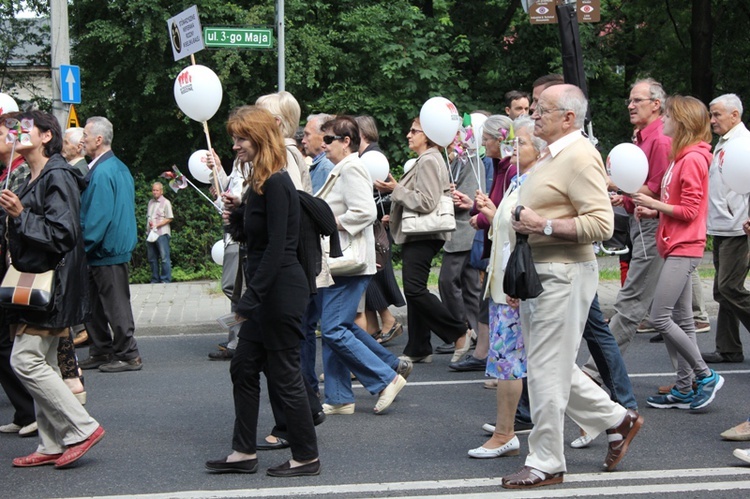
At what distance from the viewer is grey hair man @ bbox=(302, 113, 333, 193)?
711 cm

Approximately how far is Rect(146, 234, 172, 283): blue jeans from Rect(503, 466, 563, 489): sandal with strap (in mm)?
12162

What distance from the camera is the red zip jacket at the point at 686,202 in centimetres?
651

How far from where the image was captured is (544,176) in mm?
4852

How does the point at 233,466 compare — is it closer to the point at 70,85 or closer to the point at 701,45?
the point at 70,85

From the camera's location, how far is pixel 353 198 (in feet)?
21.4

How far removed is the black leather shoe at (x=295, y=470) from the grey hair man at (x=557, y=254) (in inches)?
38.5

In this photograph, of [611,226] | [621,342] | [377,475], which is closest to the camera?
[611,226]

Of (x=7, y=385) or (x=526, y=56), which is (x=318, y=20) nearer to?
(x=526, y=56)

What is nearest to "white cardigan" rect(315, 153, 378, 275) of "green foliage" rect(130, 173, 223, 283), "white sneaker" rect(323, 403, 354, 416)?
"white sneaker" rect(323, 403, 354, 416)

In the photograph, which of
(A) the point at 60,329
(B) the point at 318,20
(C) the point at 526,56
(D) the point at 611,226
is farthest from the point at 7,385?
(C) the point at 526,56

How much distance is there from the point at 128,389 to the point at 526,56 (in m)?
15.4

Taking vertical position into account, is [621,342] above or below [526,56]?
Answer: below

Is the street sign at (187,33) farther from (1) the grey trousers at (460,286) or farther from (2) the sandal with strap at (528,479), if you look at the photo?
(2) the sandal with strap at (528,479)

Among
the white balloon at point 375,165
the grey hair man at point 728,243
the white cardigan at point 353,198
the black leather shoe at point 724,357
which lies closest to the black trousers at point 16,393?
the white cardigan at point 353,198
